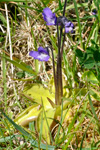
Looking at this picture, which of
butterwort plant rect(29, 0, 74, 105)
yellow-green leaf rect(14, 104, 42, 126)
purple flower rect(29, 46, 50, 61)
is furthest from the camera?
yellow-green leaf rect(14, 104, 42, 126)

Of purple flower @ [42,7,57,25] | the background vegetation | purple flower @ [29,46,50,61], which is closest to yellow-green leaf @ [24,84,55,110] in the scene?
the background vegetation

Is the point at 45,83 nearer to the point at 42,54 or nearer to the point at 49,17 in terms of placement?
the point at 42,54

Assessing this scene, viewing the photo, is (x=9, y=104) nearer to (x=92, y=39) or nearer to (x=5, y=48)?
(x=5, y=48)

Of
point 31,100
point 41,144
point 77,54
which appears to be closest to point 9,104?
point 31,100

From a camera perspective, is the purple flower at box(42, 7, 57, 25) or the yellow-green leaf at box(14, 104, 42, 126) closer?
the purple flower at box(42, 7, 57, 25)

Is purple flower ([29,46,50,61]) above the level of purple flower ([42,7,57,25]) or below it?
below

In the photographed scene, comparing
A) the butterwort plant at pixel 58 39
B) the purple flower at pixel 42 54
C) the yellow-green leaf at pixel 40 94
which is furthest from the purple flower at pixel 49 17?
the yellow-green leaf at pixel 40 94

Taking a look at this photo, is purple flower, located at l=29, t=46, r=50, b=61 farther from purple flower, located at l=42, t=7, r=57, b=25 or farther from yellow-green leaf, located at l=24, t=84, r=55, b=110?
yellow-green leaf, located at l=24, t=84, r=55, b=110

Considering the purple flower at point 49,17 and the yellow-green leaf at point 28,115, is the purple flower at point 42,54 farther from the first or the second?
the yellow-green leaf at point 28,115

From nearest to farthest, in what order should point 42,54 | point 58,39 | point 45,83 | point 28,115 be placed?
point 58,39 < point 42,54 < point 28,115 < point 45,83

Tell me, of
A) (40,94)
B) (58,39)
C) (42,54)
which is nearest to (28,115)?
(40,94)

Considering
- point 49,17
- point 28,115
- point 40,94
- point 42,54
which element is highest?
point 49,17
